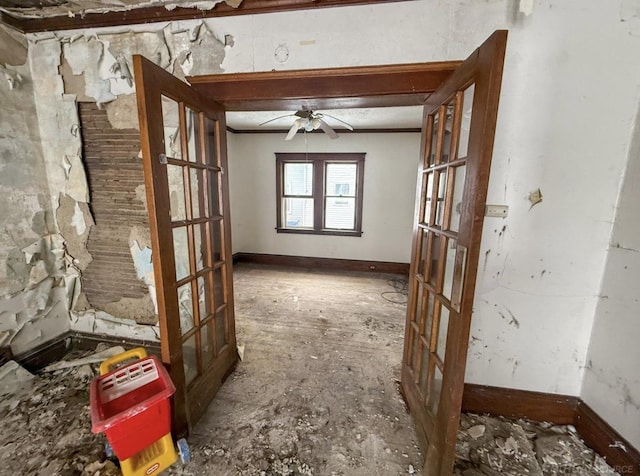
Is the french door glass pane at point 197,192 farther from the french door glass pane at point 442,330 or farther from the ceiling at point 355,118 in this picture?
the ceiling at point 355,118

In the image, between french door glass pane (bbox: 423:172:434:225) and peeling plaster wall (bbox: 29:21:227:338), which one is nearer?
french door glass pane (bbox: 423:172:434:225)

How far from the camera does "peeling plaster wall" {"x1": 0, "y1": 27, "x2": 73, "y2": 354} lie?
1.73 metres

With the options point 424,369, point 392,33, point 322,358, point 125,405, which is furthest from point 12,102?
point 424,369

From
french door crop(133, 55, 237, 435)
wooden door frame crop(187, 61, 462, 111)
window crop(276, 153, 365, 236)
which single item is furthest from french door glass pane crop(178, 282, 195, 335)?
window crop(276, 153, 365, 236)

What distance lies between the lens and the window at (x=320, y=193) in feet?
14.7

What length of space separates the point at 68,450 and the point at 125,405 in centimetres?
52

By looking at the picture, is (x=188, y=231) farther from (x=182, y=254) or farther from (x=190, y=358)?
(x=190, y=358)

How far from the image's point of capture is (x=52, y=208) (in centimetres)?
198

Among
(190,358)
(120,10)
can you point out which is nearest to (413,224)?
(190,358)

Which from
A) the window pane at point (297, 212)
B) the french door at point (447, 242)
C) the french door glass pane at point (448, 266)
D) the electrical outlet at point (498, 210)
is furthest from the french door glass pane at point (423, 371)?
the window pane at point (297, 212)

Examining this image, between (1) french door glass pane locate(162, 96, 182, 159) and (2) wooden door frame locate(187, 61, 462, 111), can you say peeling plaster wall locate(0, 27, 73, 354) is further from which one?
(2) wooden door frame locate(187, 61, 462, 111)

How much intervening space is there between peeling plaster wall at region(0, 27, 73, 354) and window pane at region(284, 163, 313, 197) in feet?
10.5

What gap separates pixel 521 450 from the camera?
56.1 inches

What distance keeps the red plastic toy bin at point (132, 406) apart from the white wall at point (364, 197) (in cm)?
354
